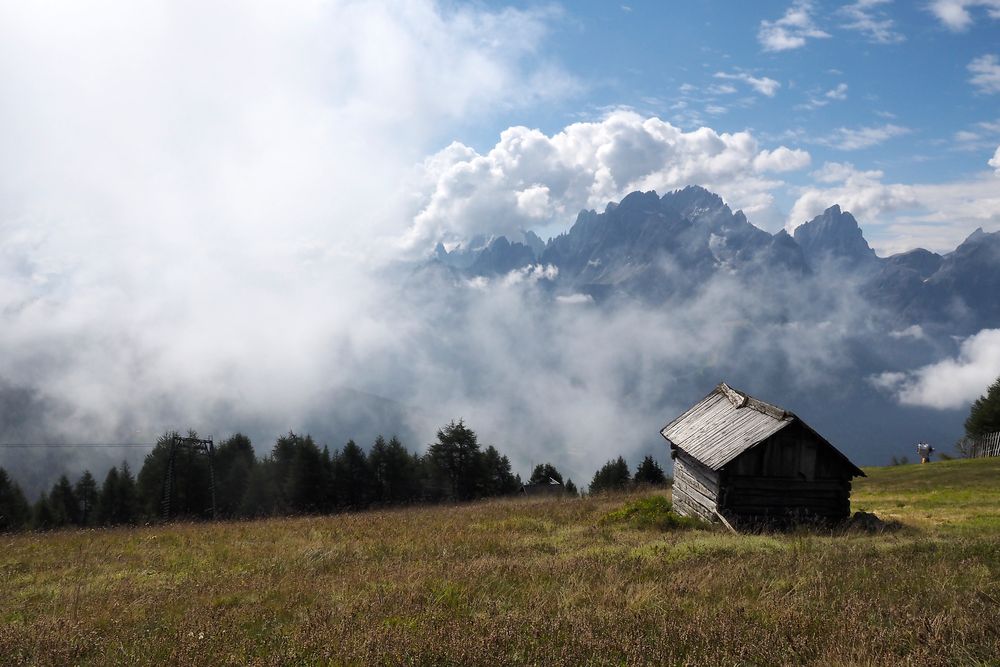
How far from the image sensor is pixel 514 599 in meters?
8.81

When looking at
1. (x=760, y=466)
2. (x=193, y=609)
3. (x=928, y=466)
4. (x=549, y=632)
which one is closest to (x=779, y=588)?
(x=549, y=632)

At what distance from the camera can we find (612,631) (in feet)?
22.6

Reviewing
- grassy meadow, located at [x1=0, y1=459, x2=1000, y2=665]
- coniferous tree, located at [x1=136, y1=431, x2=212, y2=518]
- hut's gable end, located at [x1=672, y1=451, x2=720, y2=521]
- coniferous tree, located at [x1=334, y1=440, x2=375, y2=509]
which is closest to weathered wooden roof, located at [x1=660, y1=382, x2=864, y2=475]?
hut's gable end, located at [x1=672, y1=451, x2=720, y2=521]

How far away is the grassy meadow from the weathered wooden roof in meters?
2.98

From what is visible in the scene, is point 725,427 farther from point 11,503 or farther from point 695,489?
point 11,503

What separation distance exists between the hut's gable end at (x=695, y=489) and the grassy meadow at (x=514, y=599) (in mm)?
2670

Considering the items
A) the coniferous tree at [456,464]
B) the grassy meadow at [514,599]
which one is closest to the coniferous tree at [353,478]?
the coniferous tree at [456,464]

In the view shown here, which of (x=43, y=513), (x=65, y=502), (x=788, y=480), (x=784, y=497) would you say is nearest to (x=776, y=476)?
(x=788, y=480)

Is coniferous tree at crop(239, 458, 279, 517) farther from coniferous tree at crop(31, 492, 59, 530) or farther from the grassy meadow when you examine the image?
the grassy meadow

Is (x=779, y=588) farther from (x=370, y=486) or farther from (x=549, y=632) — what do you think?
(x=370, y=486)

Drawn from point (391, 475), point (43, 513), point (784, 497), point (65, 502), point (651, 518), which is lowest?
point (43, 513)

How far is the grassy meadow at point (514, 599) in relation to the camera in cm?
642

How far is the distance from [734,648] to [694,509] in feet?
51.6

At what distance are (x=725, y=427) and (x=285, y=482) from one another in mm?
48347
